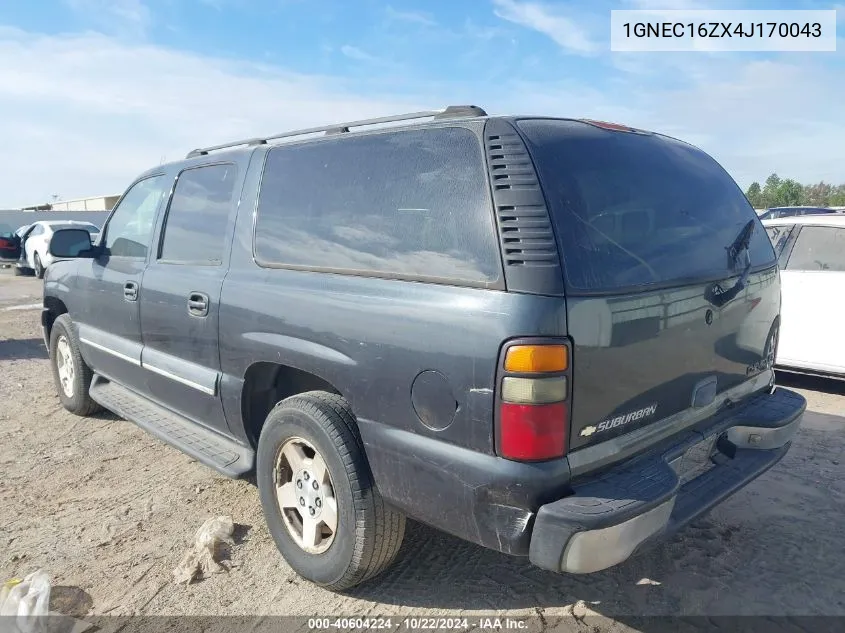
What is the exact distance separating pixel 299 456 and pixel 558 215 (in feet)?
5.03

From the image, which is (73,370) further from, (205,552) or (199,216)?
(205,552)

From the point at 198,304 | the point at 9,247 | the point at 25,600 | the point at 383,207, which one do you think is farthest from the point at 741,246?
the point at 9,247

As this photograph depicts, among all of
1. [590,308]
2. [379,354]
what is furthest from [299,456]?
[590,308]

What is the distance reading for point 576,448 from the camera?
6.98ft

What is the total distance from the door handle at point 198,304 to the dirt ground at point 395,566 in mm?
1121

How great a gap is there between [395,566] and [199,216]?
2.14 m

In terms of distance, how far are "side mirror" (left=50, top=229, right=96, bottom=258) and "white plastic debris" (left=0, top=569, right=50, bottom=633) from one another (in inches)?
87.6

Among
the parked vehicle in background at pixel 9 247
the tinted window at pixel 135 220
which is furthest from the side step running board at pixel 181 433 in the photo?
the parked vehicle in background at pixel 9 247

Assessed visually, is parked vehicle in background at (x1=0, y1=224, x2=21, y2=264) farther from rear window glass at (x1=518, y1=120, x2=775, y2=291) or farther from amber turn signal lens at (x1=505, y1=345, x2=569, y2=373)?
amber turn signal lens at (x1=505, y1=345, x2=569, y2=373)

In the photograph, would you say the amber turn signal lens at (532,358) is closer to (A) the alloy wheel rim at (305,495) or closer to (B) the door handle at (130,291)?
(A) the alloy wheel rim at (305,495)

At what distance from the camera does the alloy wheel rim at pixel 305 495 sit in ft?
8.77

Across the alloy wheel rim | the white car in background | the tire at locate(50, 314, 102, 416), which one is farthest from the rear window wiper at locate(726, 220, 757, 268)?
the white car in background

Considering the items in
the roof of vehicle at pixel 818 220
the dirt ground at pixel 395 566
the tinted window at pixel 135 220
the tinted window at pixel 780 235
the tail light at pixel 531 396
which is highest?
the tinted window at pixel 135 220

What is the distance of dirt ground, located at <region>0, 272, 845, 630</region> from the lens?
2674mm
